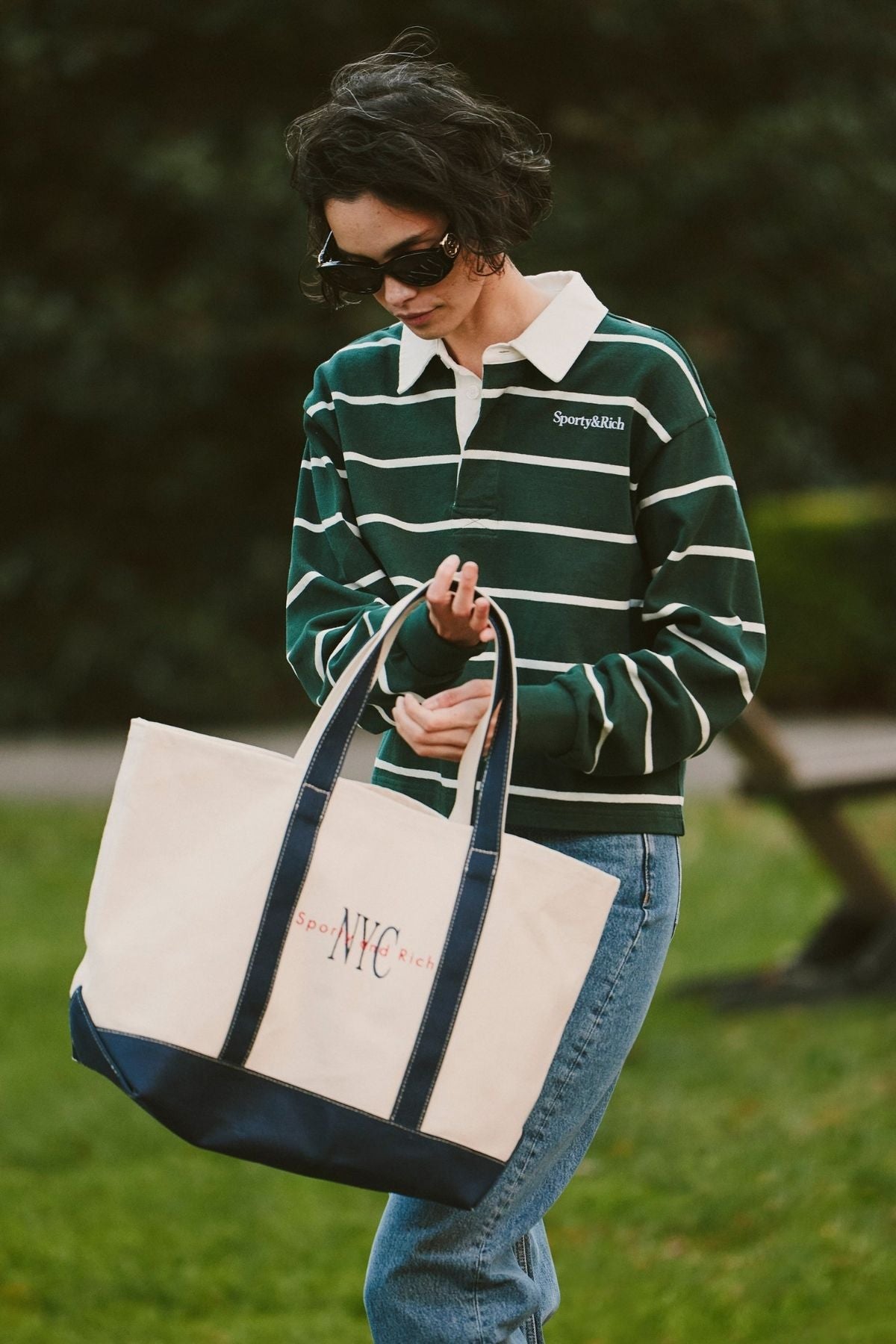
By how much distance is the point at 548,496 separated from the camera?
6.72ft

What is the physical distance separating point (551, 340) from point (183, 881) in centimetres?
79

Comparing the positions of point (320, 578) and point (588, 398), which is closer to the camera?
point (588, 398)

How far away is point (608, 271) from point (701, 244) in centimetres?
79

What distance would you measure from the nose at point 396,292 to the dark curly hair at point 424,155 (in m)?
0.09

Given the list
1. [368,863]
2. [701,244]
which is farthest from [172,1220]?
[701,244]

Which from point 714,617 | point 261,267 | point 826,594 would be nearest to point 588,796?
point 714,617

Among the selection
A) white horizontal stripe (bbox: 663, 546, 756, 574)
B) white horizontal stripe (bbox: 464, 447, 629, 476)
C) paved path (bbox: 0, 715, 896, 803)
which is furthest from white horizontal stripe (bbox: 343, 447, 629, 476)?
paved path (bbox: 0, 715, 896, 803)

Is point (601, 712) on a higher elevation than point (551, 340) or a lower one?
lower

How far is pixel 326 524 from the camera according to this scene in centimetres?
220

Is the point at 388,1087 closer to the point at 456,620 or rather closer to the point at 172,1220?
the point at 456,620

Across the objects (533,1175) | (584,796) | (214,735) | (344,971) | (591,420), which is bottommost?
(214,735)

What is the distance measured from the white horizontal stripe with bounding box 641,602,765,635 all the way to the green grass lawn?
1897mm

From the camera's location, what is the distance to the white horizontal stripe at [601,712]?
1934 mm

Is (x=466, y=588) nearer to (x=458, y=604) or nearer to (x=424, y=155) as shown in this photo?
(x=458, y=604)
